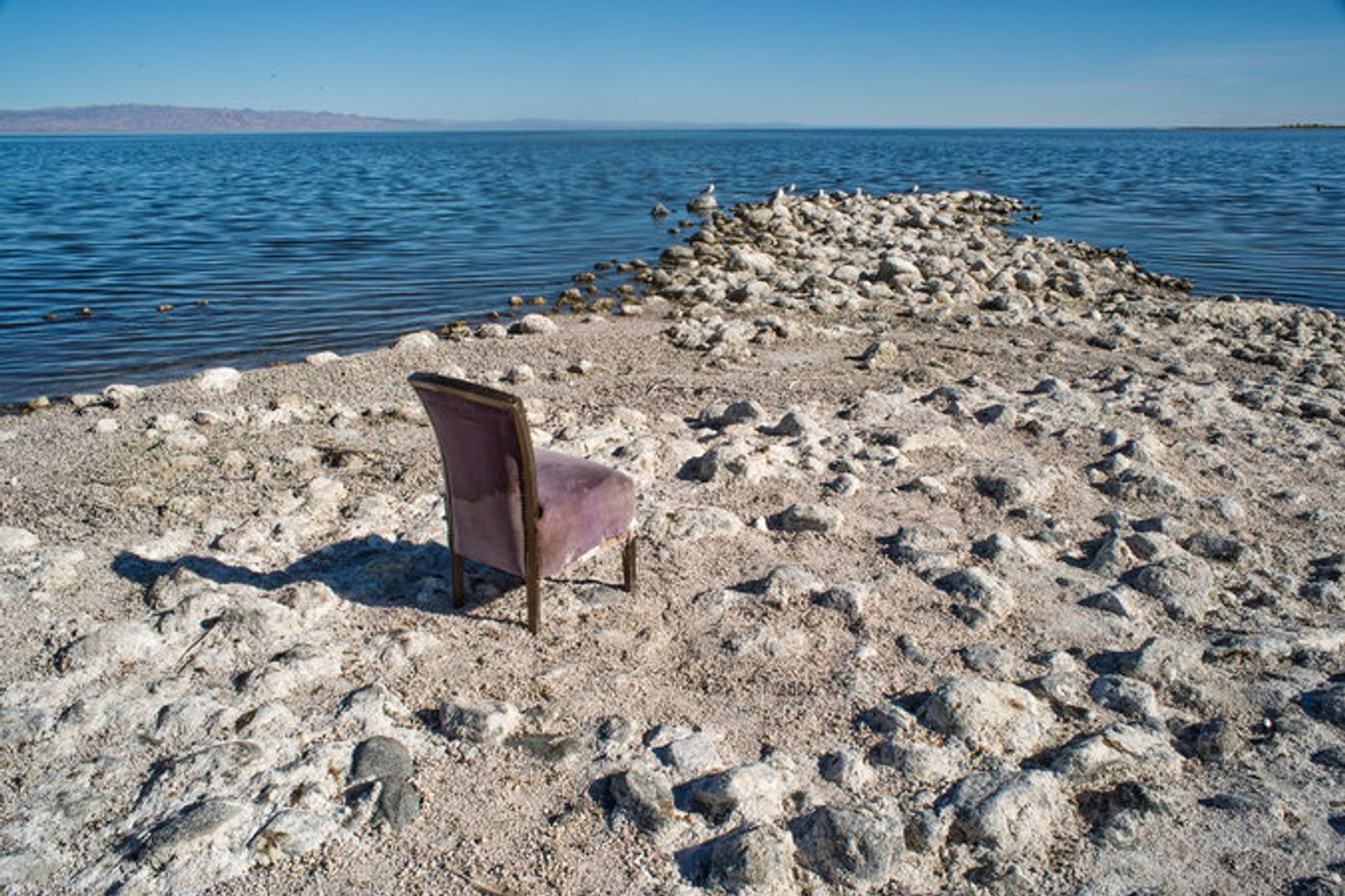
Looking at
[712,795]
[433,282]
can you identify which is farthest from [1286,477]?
[433,282]

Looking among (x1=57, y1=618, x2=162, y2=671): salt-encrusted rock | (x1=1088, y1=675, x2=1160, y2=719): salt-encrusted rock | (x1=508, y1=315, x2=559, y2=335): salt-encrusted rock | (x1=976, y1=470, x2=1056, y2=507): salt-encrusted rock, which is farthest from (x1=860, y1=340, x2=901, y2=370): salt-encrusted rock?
(x1=57, y1=618, x2=162, y2=671): salt-encrusted rock

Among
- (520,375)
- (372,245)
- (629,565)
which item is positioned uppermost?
(372,245)

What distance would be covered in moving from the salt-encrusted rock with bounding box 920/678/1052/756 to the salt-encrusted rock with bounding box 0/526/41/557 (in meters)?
4.56

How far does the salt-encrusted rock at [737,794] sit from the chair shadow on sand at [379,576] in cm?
148

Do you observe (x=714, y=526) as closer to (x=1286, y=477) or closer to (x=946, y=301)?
(x=1286, y=477)

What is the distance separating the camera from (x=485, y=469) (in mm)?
4125

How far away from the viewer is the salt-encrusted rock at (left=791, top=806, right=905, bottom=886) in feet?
9.77

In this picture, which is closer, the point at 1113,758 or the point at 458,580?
the point at 1113,758

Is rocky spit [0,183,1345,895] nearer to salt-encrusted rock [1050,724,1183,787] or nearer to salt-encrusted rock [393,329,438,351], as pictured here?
salt-encrusted rock [1050,724,1183,787]

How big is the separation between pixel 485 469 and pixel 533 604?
660 millimetres

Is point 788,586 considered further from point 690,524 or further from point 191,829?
point 191,829

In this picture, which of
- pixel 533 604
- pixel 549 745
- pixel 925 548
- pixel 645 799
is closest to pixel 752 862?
pixel 645 799

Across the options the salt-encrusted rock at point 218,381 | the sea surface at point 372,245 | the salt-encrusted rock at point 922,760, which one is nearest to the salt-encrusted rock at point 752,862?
the salt-encrusted rock at point 922,760

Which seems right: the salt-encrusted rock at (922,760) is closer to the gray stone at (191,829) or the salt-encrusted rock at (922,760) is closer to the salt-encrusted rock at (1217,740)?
the salt-encrusted rock at (1217,740)
